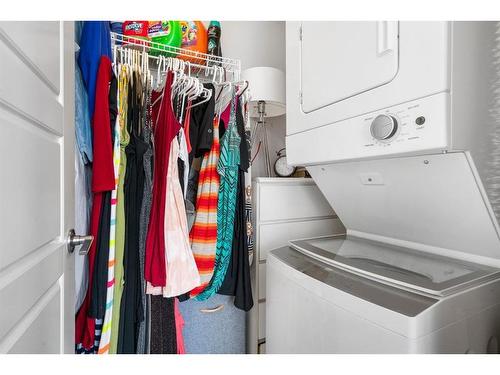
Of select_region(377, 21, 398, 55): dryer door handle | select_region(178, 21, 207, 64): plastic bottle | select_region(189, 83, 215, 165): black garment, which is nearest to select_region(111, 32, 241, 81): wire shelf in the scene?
select_region(178, 21, 207, 64): plastic bottle

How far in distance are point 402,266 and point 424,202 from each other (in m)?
0.27

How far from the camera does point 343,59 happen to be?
100 centimetres

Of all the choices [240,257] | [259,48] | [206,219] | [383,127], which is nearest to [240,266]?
[240,257]

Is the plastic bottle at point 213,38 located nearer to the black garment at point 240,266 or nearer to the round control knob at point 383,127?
the black garment at point 240,266

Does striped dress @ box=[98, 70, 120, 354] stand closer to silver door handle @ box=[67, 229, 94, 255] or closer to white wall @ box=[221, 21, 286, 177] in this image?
silver door handle @ box=[67, 229, 94, 255]

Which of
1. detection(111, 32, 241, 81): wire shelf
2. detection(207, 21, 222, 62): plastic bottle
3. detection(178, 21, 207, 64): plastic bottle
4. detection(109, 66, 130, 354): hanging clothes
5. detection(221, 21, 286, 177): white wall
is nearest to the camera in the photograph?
detection(109, 66, 130, 354): hanging clothes

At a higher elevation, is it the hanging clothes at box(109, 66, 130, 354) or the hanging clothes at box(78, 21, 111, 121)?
the hanging clothes at box(78, 21, 111, 121)

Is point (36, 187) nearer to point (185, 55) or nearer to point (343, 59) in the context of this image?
point (343, 59)

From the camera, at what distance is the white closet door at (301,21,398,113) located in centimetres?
85

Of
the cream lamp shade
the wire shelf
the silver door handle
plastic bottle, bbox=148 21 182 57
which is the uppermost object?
plastic bottle, bbox=148 21 182 57

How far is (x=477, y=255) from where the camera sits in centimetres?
93

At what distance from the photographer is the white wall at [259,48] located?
212 centimetres

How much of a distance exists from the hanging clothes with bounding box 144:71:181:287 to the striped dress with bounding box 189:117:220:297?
236 millimetres
